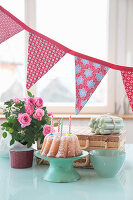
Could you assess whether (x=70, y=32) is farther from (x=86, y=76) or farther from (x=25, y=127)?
(x=25, y=127)

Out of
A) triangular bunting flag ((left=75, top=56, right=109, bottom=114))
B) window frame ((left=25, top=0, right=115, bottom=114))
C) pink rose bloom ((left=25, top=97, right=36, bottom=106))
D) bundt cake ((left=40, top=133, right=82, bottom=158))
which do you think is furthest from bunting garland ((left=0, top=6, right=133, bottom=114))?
window frame ((left=25, top=0, right=115, bottom=114))

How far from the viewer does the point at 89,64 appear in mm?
1366

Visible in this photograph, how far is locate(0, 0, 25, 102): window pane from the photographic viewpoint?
10.0 feet

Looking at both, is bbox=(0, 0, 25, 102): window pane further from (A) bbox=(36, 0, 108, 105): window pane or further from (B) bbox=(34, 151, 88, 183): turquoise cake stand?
(B) bbox=(34, 151, 88, 183): turquoise cake stand

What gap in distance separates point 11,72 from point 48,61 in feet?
5.59

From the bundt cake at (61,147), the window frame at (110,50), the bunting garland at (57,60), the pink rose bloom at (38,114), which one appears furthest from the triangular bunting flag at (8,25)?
the window frame at (110,50)

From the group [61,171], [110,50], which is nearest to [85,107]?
[110,50]

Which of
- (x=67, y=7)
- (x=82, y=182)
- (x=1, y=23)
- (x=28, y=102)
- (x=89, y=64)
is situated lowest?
(x=82, y=182)

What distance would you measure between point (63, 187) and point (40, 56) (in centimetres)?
68

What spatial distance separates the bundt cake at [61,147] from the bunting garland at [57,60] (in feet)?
1.15

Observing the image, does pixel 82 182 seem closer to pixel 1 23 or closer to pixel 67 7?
pixel 1 23

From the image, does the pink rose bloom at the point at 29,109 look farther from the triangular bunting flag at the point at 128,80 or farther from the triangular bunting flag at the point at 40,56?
the triangular bunting flag at the point at 128,80

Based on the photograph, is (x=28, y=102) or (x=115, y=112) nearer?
(x=28, y=102)

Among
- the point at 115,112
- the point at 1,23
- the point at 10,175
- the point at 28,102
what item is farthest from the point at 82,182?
the point at 115,112
